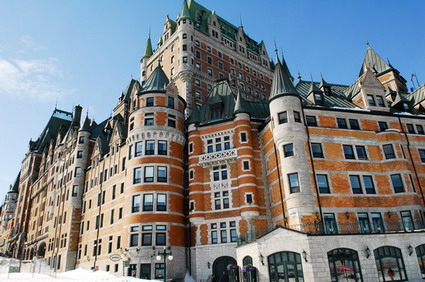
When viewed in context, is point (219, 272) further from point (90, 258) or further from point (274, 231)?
point (90, 258)

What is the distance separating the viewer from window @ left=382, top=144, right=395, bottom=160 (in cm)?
3774

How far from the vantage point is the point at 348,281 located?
2741 centimetres

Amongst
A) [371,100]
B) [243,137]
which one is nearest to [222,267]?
[243,137]

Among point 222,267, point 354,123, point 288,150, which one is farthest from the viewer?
point 354,123

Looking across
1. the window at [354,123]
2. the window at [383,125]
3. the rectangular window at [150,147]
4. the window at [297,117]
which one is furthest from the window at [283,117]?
the rectangular window at [150,147]

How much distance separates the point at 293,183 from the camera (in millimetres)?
34781

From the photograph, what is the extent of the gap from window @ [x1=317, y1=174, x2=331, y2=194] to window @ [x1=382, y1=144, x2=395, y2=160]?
816 centimetres

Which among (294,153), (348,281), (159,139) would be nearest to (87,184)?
(159,139)

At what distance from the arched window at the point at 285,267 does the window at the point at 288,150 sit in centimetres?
1106

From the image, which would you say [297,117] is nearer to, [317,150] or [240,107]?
[317,150]

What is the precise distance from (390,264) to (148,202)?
83.7 ft

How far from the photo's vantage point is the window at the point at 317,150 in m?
36.5

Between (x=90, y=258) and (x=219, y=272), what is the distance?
72.6ft

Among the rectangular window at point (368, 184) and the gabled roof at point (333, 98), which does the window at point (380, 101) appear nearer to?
the gabled roof at point (333, 98)
